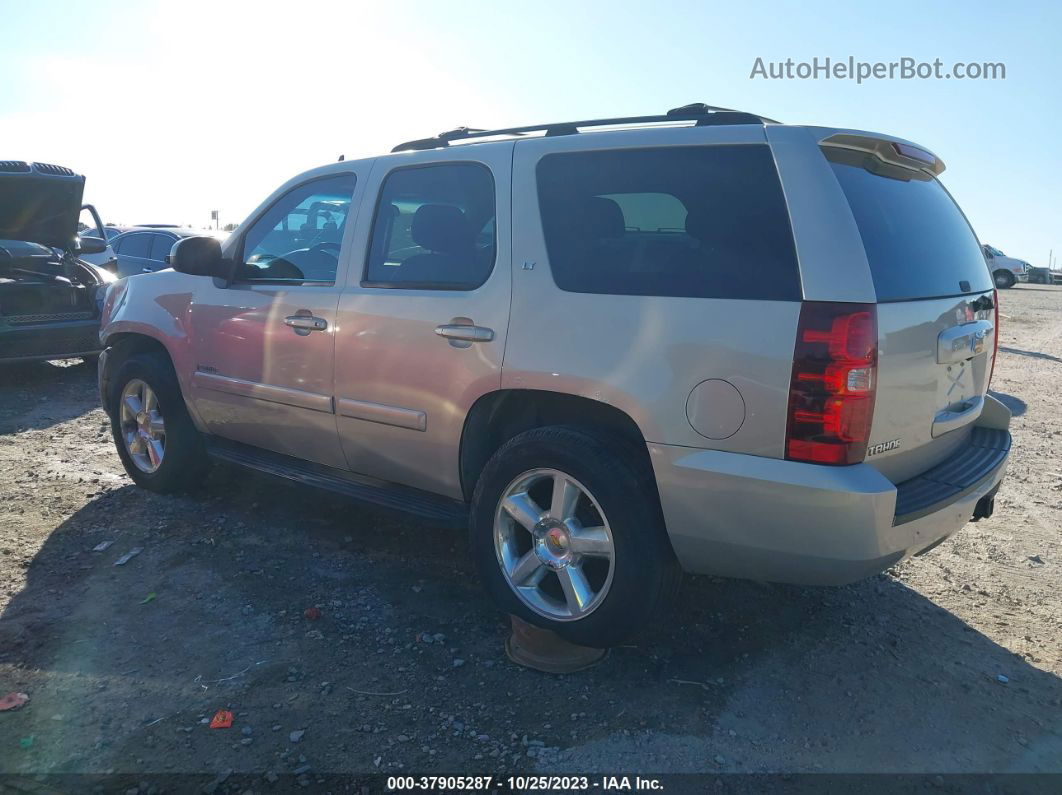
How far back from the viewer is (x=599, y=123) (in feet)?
11.1

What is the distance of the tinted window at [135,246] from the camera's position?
13969 mm

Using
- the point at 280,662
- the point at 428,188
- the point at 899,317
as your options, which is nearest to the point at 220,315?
the point at 428,188

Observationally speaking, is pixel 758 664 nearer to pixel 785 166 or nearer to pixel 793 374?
pixel 793 374

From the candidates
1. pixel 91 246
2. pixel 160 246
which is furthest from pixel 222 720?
pixel 160 246

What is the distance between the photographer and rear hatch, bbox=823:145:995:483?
2730 millimetres

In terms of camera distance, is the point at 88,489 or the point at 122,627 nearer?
the point at 122,627

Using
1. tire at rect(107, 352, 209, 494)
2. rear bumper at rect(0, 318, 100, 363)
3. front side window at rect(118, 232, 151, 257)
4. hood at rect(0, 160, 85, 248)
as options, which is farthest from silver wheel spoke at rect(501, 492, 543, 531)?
front side window at rect(118, 232, 151, 257)

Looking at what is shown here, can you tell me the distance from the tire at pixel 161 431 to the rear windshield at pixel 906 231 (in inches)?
150

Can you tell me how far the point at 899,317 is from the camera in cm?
274

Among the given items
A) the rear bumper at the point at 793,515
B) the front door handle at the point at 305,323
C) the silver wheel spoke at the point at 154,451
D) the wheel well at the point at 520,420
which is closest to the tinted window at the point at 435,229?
the front door handle at the point at 305,323

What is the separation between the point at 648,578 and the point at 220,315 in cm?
278

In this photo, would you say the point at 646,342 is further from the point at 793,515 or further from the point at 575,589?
the point at 575,589

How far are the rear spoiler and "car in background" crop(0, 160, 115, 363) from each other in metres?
7.81

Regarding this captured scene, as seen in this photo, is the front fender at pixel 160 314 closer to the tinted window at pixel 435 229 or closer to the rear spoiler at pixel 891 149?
the tinted window at pixel 435 229
